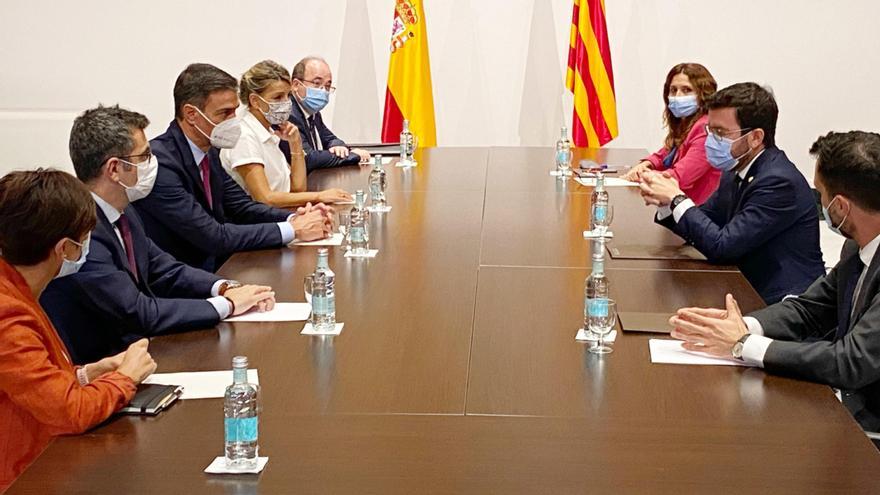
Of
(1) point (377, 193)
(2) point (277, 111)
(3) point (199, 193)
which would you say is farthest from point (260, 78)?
(3) point (199, 193)

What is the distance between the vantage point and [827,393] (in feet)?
7.75

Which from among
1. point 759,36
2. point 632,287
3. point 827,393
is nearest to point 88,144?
point 632,287

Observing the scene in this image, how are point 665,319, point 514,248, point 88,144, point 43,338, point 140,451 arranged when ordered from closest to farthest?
point 140,451 → point 43,338 → point 665,319 → point 88,144 → point 514,248

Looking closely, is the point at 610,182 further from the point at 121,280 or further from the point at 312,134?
the point at 121,280

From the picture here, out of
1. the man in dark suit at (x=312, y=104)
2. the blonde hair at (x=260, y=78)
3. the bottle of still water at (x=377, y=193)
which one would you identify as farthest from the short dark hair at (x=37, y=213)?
the man in dark suit at (x=312, y=104)

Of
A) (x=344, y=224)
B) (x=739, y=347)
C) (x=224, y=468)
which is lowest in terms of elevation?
(x=224, y=468)

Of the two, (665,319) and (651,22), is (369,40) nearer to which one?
(651,22)

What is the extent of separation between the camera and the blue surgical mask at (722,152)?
377 centimetres

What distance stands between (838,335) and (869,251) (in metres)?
0.27

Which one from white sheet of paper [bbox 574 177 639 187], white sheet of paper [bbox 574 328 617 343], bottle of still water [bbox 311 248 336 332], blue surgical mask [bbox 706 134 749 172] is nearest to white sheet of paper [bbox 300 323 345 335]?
bottle of still water [bbox 311 248 336 332]

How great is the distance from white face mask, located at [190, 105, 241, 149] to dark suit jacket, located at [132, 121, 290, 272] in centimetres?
10

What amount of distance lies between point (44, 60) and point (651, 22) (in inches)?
180

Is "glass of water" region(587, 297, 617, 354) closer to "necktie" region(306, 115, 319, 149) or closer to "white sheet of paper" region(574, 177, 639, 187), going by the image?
"white sheet of paper" region(574, 177, 639, 187)

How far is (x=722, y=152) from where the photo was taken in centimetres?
379
